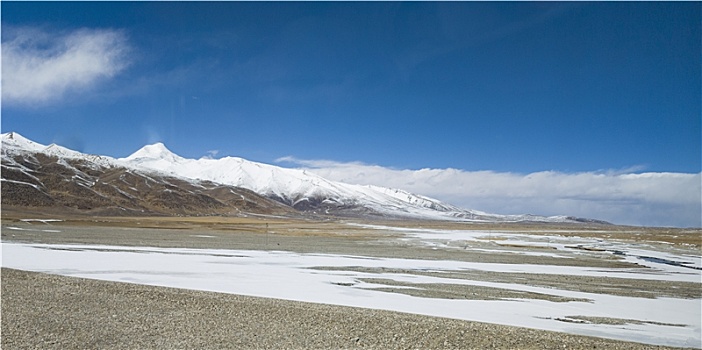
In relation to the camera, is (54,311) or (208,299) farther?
(208,299)

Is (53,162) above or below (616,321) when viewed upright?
above

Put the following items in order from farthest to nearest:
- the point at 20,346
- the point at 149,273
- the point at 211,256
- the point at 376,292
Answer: the point at 211,256, the point at 149,273, the point at 376,292, the point at 20,346

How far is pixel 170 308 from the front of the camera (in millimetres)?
17469

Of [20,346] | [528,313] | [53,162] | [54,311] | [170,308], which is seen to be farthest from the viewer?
[53,162]

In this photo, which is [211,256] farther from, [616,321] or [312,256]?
[616,321]

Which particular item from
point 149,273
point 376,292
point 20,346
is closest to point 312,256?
point 149,273

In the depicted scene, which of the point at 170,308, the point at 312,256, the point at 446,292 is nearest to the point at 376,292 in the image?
the point at 446,292

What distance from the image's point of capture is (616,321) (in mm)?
18188

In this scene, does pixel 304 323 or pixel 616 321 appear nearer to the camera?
pixel 304 323

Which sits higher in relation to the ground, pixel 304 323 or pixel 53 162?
pixel 53 162

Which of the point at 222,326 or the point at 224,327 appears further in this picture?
Result: the point at 222,326

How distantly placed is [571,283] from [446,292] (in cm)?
902

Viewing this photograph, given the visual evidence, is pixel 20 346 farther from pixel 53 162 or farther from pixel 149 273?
pixel 53 162

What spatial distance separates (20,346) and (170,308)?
5385mm
